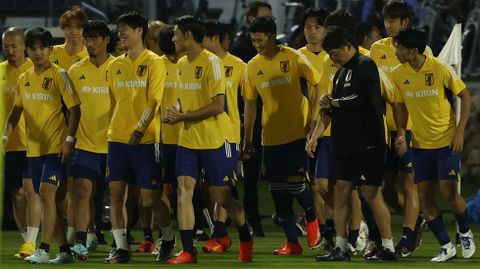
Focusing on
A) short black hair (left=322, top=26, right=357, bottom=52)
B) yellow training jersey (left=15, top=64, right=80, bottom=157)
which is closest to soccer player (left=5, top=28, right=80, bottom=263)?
yellow training jersey (left=15, top=64, right=80, bottom=157)

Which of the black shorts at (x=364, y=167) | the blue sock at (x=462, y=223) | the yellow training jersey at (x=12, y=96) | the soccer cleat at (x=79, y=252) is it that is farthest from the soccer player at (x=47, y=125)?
the blue sock at (x=462, y=223)

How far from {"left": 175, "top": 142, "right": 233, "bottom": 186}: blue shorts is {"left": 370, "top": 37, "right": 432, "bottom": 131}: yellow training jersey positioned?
86.3 inches

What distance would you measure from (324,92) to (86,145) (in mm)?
2289

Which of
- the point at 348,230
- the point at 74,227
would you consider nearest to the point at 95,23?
the point at 74,227

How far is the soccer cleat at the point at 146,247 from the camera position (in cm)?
1712

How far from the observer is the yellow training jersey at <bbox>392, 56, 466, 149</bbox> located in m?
15.7

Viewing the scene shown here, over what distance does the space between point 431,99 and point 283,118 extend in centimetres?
178

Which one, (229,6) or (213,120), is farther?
(229,6)

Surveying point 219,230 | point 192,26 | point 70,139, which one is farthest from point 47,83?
point 219,230

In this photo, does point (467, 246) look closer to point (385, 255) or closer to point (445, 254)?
point (445, 254)

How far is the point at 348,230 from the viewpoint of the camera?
16.9 m

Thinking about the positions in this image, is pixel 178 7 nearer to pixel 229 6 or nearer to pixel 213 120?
pixel 229 6

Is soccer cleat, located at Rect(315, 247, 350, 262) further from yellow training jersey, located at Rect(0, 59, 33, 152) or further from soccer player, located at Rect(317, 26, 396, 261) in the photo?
yellow training jersey, located at Rect(0, 59, 33, 152)

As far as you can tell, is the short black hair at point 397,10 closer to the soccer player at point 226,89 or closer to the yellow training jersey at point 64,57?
the soccer player at point 226,89
